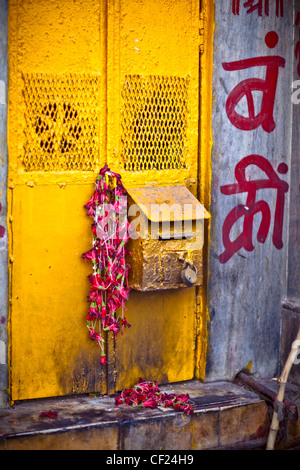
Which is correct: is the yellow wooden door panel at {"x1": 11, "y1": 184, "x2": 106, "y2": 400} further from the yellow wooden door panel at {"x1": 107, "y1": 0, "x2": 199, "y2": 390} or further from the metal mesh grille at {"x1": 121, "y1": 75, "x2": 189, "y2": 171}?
the metal mesh grille at {"x1": 121, "y1": 75, "x2": 189, "y2": 171}

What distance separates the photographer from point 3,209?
449 cm

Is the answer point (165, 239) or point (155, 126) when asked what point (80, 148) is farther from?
point (165, 239)

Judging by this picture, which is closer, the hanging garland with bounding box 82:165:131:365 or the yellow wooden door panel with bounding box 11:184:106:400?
the yellow wooden door panel with bounding box 11:184:106:400

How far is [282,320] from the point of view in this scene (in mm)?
5492

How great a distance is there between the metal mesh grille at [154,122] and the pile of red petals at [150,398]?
1.64 meters

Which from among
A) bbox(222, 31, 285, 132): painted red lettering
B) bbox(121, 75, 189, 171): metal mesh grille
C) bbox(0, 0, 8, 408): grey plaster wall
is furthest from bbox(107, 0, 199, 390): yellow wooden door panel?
bbox(0, 0, 8, 408): grey plaster wall

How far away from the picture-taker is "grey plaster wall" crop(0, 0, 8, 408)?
4.35 metres

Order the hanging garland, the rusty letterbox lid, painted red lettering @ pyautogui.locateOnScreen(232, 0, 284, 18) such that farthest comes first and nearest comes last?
painted red lettering @ pyautogui.locateOnScreen(232, 0, 284, 18)
the hanging garland
the rusty letterbox lid

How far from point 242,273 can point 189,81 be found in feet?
5.11

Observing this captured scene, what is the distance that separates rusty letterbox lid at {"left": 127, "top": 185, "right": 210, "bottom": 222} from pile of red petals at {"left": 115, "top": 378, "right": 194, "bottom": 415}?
1.30 meters

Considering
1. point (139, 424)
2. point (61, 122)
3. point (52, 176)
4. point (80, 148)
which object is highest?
point (61, 122)

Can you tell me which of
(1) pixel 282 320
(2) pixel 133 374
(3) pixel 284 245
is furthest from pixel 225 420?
(3) pixel 284 245

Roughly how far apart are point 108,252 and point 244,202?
1.19 m

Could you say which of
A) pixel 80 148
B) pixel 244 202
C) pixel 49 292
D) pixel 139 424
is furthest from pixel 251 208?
pixel 139 424
